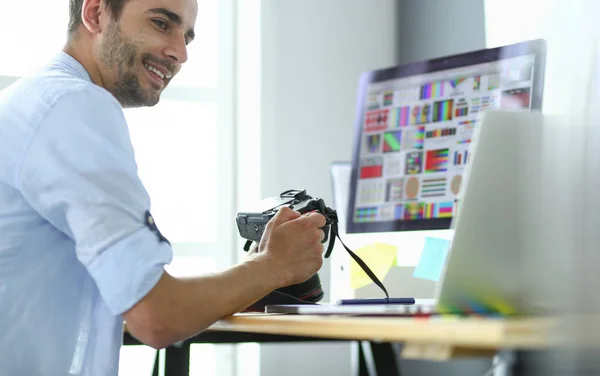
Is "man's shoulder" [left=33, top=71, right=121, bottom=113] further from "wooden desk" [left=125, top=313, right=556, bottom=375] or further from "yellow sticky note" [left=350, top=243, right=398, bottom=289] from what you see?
"yellow sticky note" [left=350, top=243, right=398, bottom=289]

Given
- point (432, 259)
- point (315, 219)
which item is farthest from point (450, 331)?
point (432, 259)

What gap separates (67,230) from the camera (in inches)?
45.8

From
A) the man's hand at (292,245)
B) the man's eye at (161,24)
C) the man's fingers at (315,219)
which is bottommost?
the man's hand at (292,245)

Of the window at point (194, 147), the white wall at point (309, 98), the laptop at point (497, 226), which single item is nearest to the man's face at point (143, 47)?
the laptop at point (497, 226)

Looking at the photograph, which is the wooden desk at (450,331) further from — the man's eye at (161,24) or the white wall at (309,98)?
the white wall at (309,98)

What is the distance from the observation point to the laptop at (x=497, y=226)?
0.89 m

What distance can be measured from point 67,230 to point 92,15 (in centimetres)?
44

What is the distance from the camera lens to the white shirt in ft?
3.52

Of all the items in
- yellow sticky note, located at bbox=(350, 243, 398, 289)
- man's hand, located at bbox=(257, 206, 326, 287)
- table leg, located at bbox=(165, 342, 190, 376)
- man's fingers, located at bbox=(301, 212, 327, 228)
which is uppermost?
man's fingers, located at bbox=(301, 212, 327, 228)

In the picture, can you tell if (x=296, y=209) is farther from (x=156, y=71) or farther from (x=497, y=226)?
(x=497, y=226)

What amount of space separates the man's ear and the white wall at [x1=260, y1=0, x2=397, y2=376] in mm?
1416

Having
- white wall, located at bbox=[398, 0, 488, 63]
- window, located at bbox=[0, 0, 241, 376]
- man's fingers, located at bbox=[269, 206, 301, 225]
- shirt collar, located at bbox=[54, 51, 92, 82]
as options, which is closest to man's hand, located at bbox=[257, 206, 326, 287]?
man's fingers, located at bbox=[269, 206, 301, 225]

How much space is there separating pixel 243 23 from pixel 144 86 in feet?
5.20

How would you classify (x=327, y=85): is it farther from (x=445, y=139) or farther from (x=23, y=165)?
(x=23, y=165)
